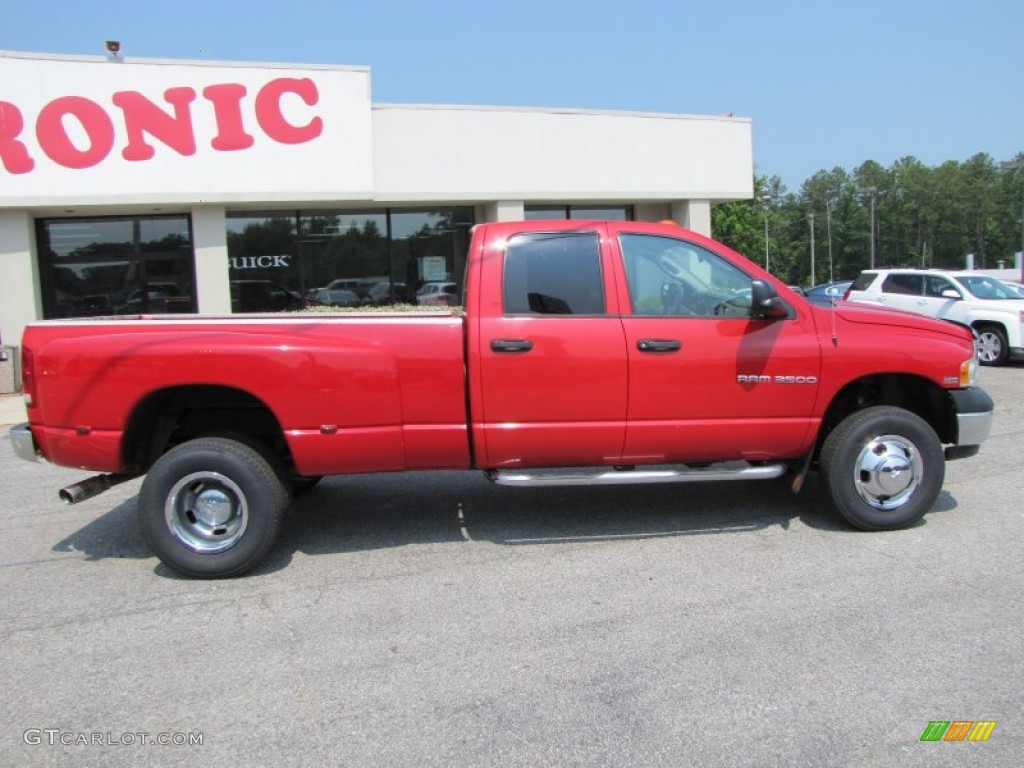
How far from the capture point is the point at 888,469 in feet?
16.1

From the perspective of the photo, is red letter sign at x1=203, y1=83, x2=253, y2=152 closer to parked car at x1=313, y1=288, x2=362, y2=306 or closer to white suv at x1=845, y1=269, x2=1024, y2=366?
parked car at x1=313, y1=288, x2=362, y2=306

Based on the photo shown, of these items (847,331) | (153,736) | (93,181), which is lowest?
(153,736)

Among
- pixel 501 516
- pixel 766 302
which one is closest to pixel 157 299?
pixel 501 516

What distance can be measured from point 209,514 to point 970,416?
15.3ft

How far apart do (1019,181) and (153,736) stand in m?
117

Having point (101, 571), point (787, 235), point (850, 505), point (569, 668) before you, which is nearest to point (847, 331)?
point (850, 505)

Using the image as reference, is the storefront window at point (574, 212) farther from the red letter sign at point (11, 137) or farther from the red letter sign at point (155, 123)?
the red letter sign at point (11, 137)

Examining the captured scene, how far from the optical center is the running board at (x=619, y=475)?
469cm

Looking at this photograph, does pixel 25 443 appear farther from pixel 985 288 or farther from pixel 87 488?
pixel 985 288

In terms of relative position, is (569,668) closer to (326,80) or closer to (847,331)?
(847,331)

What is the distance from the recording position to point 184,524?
454 centimetres

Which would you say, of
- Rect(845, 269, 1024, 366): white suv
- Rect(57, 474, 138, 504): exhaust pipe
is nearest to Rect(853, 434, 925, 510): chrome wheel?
Rect(57, 474, 138, 504): exhaust pipe

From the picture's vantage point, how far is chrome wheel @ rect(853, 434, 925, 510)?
4.90 meters

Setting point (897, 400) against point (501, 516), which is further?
point (501, 516)
